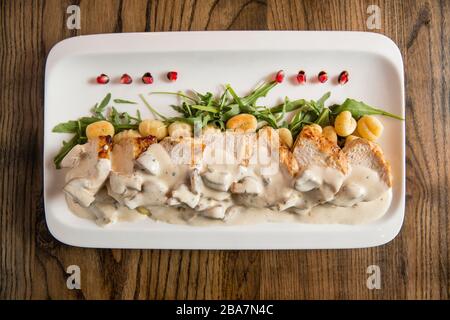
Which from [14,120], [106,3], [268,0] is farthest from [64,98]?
[268,0]

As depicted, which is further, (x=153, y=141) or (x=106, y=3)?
(x=106, y=3)

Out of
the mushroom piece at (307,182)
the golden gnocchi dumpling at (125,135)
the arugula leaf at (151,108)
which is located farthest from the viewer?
the arugula leaf at (151,108)

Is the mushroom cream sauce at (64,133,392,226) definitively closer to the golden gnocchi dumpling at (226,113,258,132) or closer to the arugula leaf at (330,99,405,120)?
the golden gnocchi dumpling at (226,113,258,132)

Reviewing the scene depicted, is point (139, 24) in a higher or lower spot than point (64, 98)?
higher

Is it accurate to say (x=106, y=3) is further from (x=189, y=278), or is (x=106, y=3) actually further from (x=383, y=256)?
(x=383, y=256)

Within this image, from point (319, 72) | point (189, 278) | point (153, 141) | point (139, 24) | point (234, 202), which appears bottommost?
point (189, 278)

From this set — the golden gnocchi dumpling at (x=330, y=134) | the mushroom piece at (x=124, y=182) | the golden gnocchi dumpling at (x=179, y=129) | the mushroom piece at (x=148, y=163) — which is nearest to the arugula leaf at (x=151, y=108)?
the golden gnocchi dumpling at (x=179, y=129)

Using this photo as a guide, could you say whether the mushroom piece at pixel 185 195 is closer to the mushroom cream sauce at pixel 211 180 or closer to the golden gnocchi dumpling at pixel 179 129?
the mushroom cream sauce at pixel 211 180
